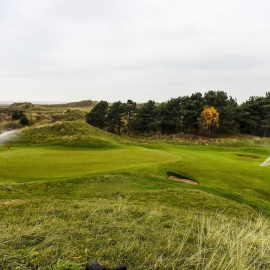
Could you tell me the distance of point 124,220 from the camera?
17.1 feet

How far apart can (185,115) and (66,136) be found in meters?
Result: 30.7

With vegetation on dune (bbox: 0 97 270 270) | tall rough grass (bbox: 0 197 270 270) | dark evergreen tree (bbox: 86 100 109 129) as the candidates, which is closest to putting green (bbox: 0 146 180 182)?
vegetation on dune (bbox: 0 97 270 270)

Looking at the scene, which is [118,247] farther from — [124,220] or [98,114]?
[98,114]

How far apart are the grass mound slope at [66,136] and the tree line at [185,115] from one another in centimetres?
1795

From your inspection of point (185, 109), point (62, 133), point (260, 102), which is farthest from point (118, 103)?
point (260, 102)

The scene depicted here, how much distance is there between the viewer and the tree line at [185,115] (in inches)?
1962

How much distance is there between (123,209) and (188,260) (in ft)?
9.89

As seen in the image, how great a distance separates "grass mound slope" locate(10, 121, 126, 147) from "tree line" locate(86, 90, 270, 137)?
17.9m

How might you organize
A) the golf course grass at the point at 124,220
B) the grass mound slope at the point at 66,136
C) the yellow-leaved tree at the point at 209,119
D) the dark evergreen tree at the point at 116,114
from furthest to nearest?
1. the dark evergreen tree at the point at 116,114
2. the yellow-leaved tree at the point at 209,119
3. the grass mound slope at the point at 66,136
4. the golf course grass at the point at 124,220

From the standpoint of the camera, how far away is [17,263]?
9.57 feet

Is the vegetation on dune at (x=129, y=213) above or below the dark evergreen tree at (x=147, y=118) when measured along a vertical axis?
below

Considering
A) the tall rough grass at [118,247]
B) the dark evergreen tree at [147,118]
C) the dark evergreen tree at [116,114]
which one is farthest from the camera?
the dark evergreen tree at [147,118]

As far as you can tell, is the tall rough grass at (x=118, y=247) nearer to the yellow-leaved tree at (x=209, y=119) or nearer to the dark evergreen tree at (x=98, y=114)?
the dark evergreen tree at (x=98, y=114)

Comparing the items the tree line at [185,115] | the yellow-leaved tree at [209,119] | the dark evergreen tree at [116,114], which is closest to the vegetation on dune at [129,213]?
the dark evergreen tree at [116,114]
